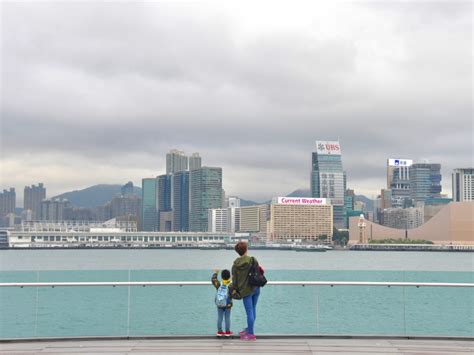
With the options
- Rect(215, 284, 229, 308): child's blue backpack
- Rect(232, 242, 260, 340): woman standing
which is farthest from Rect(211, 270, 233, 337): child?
Rect(232, 242, 260, 340): woman standing

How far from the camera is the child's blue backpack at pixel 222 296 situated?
1115cm

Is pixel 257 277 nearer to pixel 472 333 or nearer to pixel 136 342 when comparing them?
pixel 136 342

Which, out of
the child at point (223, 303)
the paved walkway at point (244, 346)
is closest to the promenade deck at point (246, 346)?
the paved walkway at point (244, 346)

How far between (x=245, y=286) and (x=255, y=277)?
8.3 inches

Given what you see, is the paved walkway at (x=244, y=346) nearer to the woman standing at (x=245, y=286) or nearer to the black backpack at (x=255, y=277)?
the woman standing at (x=245, y=286)

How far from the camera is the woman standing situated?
11.1m

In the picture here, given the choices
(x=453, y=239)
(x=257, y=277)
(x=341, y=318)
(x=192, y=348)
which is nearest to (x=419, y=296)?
(x=341, y=318)

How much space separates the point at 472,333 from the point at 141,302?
5.23 metres

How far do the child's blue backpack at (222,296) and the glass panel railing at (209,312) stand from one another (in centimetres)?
55

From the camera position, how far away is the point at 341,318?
451 inches

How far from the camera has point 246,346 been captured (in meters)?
10.4

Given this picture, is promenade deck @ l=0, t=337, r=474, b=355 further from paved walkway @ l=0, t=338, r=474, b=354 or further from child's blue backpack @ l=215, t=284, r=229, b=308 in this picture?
child's blue backpack @ l=215, t=284, r=229, b=308

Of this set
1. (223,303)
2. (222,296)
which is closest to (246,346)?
(223,303)

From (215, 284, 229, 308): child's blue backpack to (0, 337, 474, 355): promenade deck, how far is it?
52 centimetres
